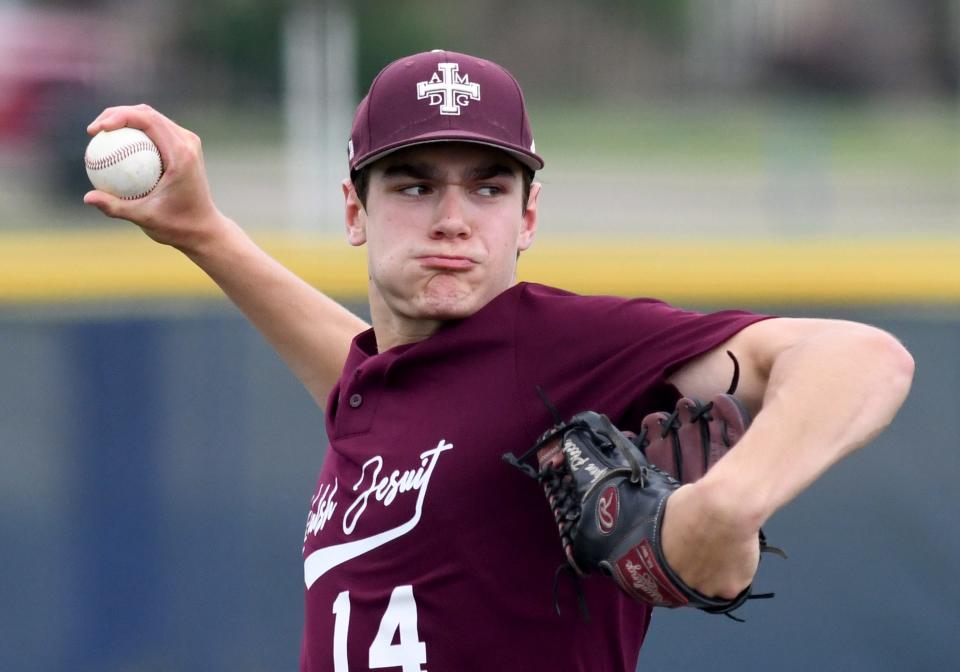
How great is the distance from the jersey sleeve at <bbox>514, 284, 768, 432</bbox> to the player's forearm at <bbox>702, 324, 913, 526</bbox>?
0.69ft

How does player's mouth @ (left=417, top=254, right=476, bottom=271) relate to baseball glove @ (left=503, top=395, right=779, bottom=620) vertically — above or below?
above

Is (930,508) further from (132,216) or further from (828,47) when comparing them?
(828,47)

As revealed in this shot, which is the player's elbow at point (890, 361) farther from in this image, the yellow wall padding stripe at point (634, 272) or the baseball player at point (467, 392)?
the yellow wall padding stripe at point (634, 272)

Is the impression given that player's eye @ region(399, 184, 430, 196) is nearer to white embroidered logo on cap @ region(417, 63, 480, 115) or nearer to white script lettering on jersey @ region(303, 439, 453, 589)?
white embroidered logo on cap @ region(417, 63, 480, 115)

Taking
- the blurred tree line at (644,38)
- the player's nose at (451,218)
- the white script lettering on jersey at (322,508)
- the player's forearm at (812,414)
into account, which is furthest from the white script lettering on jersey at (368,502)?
the blurred tree line at (644,38)

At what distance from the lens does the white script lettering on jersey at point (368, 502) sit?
1.93 meters

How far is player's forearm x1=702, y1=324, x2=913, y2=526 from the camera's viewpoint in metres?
1.47

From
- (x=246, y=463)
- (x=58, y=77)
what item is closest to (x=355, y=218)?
(x=246, y=463)

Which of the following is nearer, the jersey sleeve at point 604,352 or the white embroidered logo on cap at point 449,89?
the jersey sleeve at point 604,352

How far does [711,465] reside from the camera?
167 centimetres

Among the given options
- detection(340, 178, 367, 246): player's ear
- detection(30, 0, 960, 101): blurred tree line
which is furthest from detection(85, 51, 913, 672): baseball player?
detection(30, 0, 960, 101): blurred tree line

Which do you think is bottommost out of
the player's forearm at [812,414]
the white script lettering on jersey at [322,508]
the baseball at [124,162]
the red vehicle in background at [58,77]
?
the white script lettering on jersey at [322,508]

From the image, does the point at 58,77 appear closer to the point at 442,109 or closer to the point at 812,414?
the point at 442,109

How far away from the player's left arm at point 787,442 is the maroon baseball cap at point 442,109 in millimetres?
546
